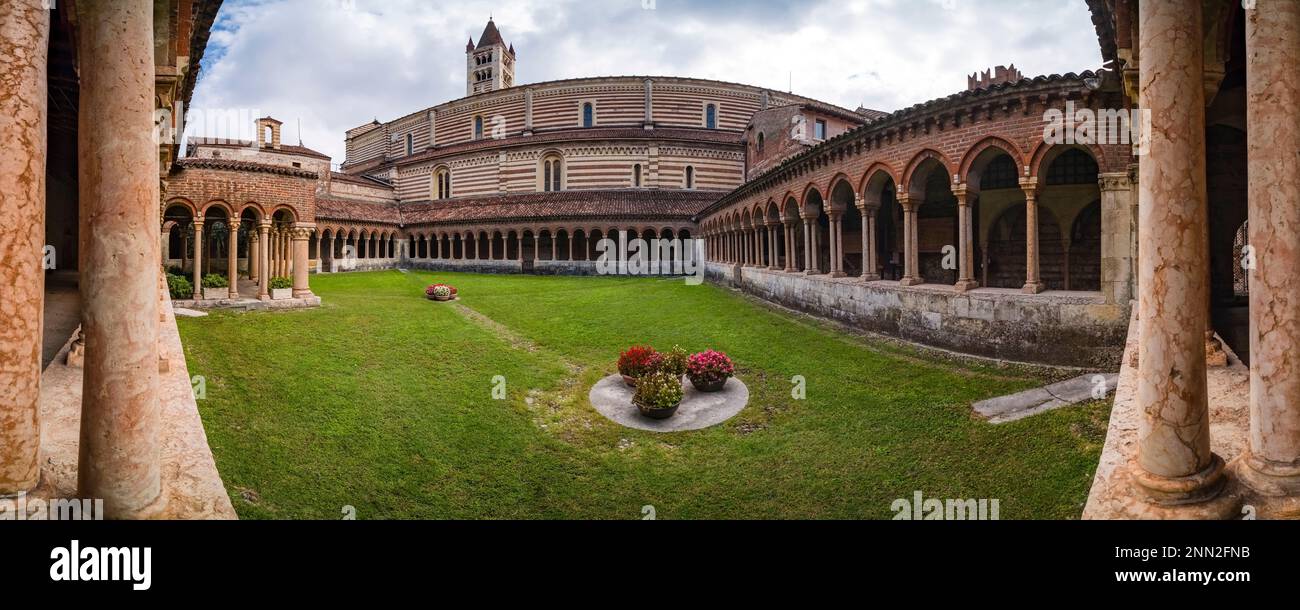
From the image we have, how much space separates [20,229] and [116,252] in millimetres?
607

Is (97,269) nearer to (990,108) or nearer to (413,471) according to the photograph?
(413,471)

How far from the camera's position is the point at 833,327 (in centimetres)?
1463

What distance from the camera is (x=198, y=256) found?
16578 mm

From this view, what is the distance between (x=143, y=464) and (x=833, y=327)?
13.4 meters

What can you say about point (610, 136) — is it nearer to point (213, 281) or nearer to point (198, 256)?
point (213, 281)

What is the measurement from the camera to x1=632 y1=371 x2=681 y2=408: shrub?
26.7 ft

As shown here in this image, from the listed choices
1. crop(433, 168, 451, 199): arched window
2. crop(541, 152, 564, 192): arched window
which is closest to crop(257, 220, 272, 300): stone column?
crop(541, 152, 564, 192): arched window

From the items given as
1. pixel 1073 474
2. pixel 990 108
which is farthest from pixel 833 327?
pixel 1073 474

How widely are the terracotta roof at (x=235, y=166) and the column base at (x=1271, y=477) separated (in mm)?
21402

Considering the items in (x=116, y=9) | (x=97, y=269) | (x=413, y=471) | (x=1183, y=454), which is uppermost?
(x=116, y=9)

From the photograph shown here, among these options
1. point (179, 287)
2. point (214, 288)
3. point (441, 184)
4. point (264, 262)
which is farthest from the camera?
point (441, 184)

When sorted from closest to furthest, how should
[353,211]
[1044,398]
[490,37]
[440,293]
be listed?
[1044,398], [440,293], [353,211], [490,37]

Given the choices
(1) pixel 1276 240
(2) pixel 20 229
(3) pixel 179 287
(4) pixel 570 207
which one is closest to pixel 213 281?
(3) pixel 179 287

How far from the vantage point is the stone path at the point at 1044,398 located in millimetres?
7617
